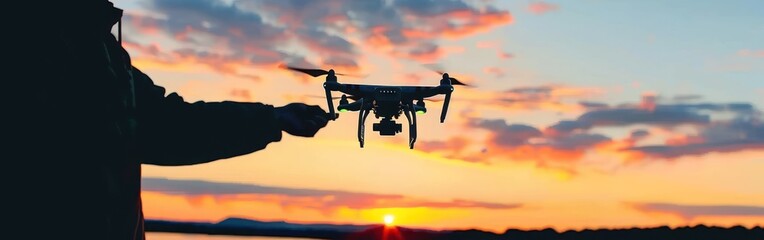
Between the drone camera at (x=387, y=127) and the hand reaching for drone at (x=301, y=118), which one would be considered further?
the drone camera at (x=387, y=127)

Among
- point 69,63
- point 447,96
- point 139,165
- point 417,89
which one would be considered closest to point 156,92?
point 139,165

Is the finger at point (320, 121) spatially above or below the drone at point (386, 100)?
below

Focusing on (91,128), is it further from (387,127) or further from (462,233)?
(387,127)

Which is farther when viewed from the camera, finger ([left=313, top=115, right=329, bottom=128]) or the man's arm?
the man's arm

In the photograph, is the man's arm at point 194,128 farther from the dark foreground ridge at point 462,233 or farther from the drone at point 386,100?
the drone at point 386,100

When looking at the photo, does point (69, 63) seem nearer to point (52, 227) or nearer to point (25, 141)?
A: point (25, 141)

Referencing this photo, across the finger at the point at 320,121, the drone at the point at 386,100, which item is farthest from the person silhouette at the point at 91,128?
the drone at the point at 386,100

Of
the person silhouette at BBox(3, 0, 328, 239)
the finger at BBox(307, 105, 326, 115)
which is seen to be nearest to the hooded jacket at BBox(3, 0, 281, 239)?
the person silhouette at BBox(3, 0, 328, 239)

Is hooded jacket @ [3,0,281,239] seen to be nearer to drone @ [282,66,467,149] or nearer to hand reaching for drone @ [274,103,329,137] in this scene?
hand reaching for drone @ [274,103,329,137]
